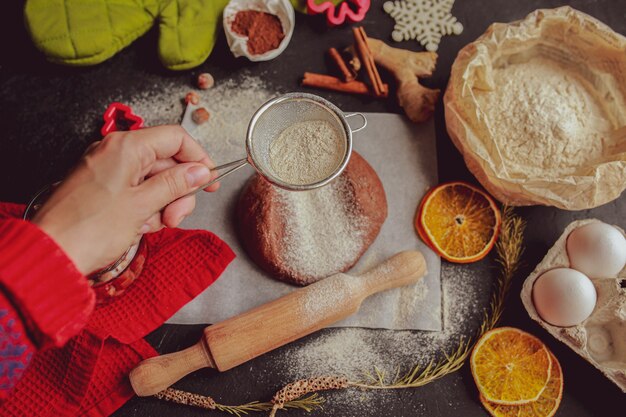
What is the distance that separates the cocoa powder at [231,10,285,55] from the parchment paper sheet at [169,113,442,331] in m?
0.34

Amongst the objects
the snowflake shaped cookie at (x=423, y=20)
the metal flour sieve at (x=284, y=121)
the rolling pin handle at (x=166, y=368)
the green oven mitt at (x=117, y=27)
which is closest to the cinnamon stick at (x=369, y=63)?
the snowflake shaped cookie at (x=423, y=20)

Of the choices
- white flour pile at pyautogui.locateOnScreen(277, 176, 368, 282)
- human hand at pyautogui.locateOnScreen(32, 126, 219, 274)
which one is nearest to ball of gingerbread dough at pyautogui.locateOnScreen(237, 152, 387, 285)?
white flour pile at pyautogui.locateOnScreen(277, 176, 368, 282)

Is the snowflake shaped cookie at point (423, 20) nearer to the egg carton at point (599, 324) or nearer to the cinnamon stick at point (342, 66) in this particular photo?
the cinnamon stick at point (342, 66)

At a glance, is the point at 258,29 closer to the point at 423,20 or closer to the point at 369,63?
the point at 369,63

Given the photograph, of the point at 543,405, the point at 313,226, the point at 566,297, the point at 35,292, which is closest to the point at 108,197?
the point at 35,292

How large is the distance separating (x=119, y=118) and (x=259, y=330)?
86 centimetres

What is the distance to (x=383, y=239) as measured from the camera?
1809mm

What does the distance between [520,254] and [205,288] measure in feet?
3.30

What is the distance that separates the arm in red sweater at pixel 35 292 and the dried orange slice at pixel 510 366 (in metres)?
1.14

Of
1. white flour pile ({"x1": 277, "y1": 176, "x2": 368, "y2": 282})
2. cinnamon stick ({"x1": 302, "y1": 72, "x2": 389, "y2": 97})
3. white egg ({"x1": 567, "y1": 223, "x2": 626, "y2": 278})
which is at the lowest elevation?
white egg ({"x1": 567, "y1": 223, "x2": 626, "y2": 278})

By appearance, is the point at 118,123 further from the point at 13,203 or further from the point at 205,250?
the point at 205,250

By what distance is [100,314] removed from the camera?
1.68 m

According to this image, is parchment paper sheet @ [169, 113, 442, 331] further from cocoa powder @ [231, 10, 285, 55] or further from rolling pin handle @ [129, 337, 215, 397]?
cocoa powder @ [231, 10, 285, 55]

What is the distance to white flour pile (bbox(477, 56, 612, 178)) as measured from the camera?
1688 mm
